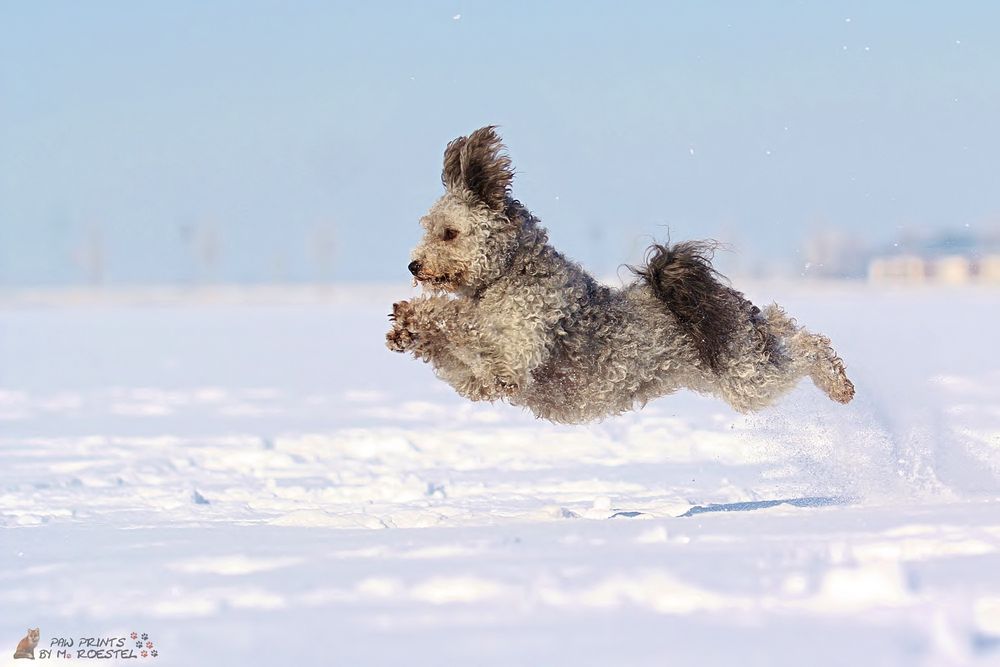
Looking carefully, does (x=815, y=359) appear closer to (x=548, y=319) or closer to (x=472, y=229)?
(x=548, y=319)

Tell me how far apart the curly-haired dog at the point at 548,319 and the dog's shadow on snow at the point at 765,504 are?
2.25 ft

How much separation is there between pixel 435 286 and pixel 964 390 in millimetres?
8526

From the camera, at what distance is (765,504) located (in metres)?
6.84

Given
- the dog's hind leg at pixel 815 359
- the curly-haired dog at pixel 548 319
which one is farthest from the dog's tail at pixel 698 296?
the dog's hind leg at pixel 815 359

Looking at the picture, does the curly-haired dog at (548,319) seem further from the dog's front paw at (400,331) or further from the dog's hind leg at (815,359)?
the dog's hind leg at (815,359)

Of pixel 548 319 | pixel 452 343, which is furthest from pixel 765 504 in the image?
pixel 452 343

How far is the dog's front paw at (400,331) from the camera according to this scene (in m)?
5.51

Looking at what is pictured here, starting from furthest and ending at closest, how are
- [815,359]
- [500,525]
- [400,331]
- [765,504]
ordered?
[765,504]
[815,359]
[500,525]
[400,331]

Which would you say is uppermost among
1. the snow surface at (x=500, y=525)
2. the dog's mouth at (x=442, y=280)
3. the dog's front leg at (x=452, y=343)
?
the dog's mouth at (x=442, y=280)

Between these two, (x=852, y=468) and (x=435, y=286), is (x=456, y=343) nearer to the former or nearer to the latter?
(x=435, y=286)

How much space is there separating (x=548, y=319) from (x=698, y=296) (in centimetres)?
86

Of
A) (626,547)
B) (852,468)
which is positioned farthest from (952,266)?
(626,547)

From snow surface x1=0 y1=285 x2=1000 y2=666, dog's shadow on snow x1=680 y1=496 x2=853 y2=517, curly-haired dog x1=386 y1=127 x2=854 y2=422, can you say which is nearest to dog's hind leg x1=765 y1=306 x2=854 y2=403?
curly-haired dog x1=386 y1=127 x2=854 y2=422

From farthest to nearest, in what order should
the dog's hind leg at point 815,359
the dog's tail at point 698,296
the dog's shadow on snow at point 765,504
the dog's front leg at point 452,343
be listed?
the dog's shadow on snow at point 765,504 → the dog's hind leg at point 815,359 → the dog's tail at point 698,296 → the dog's front leg at point 452,343
